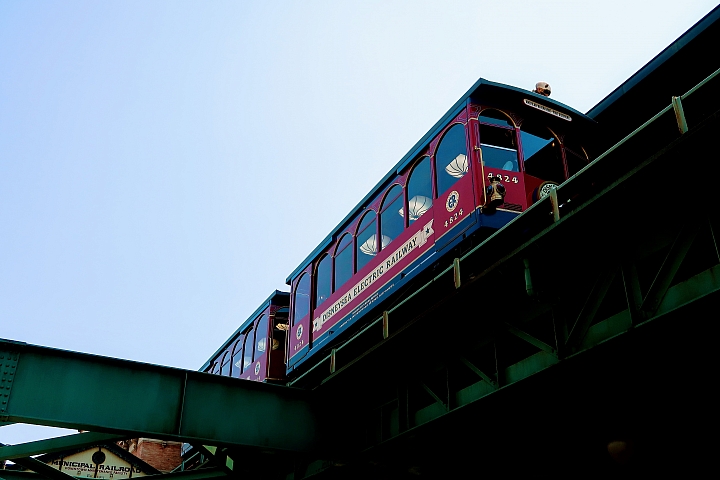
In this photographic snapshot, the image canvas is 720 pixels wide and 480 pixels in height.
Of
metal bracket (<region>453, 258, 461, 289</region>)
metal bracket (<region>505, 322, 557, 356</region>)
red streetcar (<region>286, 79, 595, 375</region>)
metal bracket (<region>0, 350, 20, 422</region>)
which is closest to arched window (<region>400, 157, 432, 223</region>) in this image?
red streetcar (<region>286, 79, 595, 375</region>)

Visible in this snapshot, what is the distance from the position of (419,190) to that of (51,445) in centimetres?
Answer: 748

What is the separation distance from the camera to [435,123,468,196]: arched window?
1255 cm

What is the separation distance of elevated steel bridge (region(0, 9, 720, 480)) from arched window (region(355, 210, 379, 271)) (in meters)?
2.25

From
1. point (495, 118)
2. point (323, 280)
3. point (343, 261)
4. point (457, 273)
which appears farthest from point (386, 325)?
point (323, 280)

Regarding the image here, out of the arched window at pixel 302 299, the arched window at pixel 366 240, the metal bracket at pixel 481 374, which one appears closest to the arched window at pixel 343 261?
the arched window at pixel 366 240

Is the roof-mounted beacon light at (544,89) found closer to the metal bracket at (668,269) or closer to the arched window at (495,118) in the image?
the arched window at (495,118)

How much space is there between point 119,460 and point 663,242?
29475mm

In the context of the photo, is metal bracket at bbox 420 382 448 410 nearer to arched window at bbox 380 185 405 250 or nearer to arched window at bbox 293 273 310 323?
arched window at bbox 380 185 405 250

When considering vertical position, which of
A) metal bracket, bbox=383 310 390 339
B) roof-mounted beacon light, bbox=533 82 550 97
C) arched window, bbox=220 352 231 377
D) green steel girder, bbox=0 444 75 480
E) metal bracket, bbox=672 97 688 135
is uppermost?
roof-mounted beacon light, bbox=533 82 550 97

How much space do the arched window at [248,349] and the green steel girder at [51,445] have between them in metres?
10.0

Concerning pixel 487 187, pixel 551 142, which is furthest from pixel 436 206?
pixel 551 142

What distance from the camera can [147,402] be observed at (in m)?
11.3

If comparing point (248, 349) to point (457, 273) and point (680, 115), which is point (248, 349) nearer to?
point (457, 273)

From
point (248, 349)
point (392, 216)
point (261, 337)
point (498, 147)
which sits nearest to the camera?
point (498, 147)
